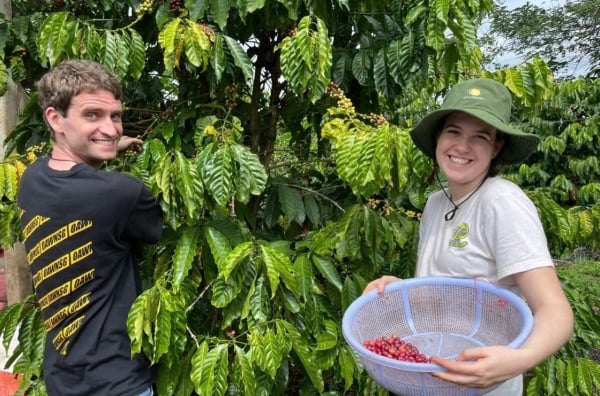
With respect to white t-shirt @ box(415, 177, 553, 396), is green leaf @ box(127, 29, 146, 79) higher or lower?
higher

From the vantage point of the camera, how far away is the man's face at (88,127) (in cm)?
140

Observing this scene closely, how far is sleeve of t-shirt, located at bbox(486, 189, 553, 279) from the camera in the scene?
1.09 metres

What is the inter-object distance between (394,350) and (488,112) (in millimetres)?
571

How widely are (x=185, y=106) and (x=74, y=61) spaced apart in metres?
0.62

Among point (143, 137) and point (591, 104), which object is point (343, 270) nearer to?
point (143, 137)

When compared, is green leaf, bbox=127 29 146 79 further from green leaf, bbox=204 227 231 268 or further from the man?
green leaf, bbox=204 227 231 268

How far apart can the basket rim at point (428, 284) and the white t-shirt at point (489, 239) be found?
0.8 inches

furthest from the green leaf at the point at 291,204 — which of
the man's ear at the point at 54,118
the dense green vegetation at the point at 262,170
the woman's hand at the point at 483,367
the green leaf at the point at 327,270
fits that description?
the woman's hand at the point at 483,367

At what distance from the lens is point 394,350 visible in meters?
1.25

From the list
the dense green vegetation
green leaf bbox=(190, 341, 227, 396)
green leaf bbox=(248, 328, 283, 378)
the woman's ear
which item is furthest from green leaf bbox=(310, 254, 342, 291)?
the woman's ear

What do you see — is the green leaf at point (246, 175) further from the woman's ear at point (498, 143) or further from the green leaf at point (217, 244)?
the woman's ear at point (498, 143)

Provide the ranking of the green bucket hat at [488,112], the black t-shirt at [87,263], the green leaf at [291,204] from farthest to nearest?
the green leaf at [291,204] < the black t-shirt at [87,263] < the green bucket hat at [488,112]

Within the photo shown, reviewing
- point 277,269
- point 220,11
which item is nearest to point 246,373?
point 277,269

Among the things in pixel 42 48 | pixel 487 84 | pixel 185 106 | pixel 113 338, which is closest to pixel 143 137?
pixel 185 106
